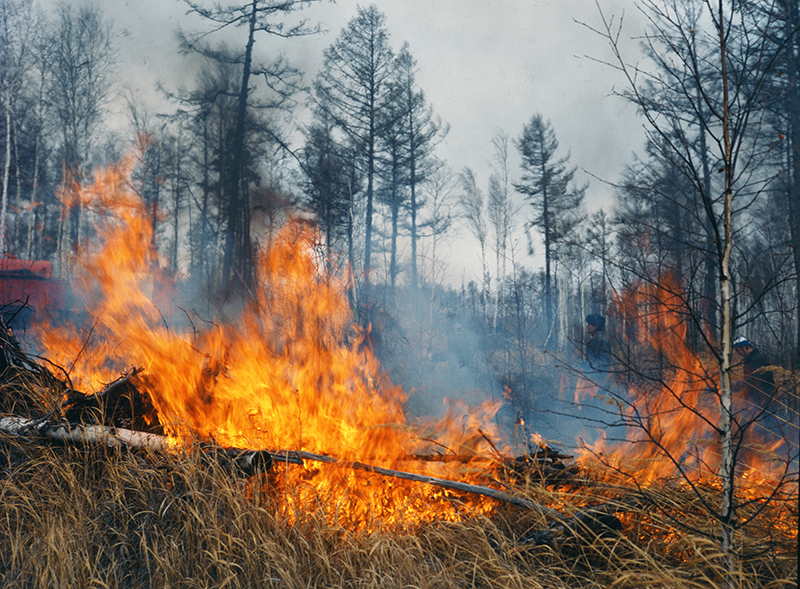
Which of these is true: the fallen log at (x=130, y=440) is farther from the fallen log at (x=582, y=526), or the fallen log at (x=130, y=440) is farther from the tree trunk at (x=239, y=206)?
the tree trunk at (x=239, y=206)

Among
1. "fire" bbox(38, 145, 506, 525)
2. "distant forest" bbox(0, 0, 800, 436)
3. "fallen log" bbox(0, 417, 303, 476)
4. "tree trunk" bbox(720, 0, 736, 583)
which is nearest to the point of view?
"tree trunk" bbox(720, 0, 736, 583)

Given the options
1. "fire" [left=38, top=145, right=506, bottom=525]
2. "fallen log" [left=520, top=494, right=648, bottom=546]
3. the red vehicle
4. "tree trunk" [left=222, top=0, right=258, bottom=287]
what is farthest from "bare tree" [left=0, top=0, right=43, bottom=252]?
"fallen log" [left=520, top=494, right=648, bottom=546]

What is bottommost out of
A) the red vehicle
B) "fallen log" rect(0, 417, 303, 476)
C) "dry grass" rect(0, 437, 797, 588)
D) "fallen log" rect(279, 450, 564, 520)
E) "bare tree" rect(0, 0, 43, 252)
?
"dry grass" rect(0, 437, 797, 588)

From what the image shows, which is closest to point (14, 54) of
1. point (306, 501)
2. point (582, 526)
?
point (306, 501)

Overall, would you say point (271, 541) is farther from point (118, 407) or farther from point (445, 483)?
point (118, 407)

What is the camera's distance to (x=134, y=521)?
9.20 ft

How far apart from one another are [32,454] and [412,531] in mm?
3004

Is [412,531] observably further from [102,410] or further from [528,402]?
[528,402]

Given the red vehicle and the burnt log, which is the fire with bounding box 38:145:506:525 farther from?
the red vehicle

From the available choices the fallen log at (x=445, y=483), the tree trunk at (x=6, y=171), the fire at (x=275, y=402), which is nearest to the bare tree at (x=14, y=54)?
the tree trunk at (x=6, y=171)


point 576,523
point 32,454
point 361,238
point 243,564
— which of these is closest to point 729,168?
point 576,523

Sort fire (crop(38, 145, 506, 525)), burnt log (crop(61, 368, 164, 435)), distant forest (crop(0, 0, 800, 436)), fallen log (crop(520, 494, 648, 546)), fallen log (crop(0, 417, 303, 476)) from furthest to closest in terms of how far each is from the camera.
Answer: distant forest (crop(0, 0, 800, 436))
burnt log (crop(61, 368, 164, 435))
fire (crop(38, 145, 506, 525))
fallen log (crop(0, 417, 303, 476))
fallen log (crop(520, 494, 648, 546))

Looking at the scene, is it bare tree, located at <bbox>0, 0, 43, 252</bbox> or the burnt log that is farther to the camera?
Result: bare tree, located at <bbox>0, 0, 43, 252</bbox>

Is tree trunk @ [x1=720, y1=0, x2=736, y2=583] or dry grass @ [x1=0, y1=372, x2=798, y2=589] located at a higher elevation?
tree trunk @ [x1=720, y1=0, x2=736, y2=583]
